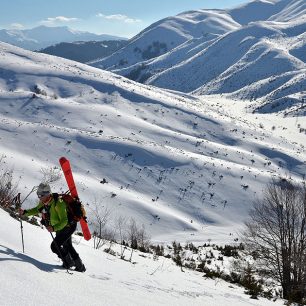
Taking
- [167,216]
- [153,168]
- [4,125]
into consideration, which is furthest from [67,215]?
[4,125]

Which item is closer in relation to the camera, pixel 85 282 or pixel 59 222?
pixel 85 282

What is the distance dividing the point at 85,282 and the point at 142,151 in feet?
123

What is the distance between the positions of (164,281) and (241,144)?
153 feet

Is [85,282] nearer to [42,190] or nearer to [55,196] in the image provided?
[55,196]

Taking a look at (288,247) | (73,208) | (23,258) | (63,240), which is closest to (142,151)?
(288,247)

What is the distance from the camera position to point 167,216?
3416 centimetres

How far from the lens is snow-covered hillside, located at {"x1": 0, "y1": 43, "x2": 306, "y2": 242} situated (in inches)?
1374

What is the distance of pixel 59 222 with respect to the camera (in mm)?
7703

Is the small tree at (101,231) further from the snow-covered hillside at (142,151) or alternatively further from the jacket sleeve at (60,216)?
the jacket sleeve at (60,216)

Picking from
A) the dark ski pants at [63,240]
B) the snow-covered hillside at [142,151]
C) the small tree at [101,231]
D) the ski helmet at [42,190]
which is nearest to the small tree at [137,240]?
the small tree at [101,231]

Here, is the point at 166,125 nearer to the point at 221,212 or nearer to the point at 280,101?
the point at 221,212

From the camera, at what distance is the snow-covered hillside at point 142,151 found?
34.9 metres

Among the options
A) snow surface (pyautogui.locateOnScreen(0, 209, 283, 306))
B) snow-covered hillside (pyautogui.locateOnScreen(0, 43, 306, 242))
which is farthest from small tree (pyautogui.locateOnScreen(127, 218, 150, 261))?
snow-covered hillside (pyautogui.locateOnScreen(0, 43, 306, 242))

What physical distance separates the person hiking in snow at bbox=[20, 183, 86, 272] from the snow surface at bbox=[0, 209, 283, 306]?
0.83 feet
